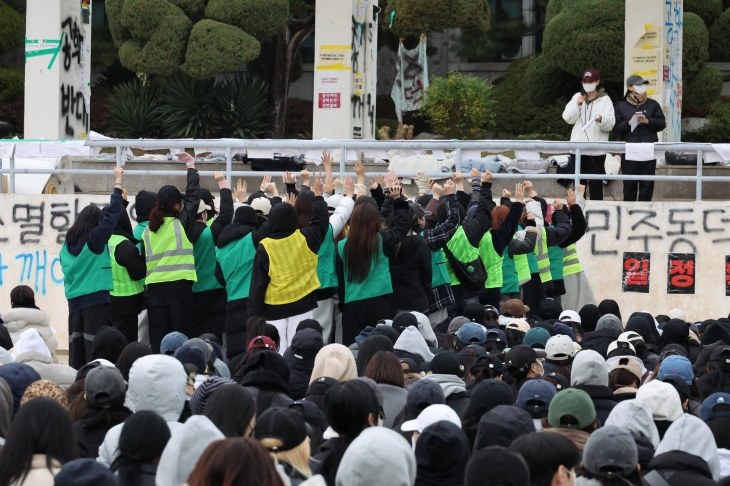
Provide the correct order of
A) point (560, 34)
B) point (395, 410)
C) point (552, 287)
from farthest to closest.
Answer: point (560, 34) < point (552, 287) < point (395, 410)

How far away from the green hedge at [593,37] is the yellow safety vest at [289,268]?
1503 centimetres


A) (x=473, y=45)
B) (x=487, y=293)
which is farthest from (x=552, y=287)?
(x=473, y=45)

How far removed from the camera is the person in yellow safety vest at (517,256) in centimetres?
1123

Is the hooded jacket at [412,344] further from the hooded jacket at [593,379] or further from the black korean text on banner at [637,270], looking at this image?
the black korean text on banner at [637,270]

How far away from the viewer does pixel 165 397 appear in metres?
5.67

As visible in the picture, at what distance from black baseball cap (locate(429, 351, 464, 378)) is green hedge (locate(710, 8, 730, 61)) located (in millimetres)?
19325

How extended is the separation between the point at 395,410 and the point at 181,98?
20041 mm

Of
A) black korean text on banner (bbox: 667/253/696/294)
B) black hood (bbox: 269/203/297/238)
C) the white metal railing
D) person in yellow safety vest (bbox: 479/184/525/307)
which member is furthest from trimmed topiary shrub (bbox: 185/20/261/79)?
black hood (bbox: 269/203/297/238)

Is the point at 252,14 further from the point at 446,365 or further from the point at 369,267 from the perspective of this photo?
the point at 446,365

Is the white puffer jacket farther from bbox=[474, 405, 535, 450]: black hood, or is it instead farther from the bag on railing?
the bag on railing

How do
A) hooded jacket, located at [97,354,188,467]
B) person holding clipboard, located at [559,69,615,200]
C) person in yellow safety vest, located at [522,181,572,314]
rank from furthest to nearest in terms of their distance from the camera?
person holding clipboard, located at [559,69,615,200] < person in yellow safety vest, located at [522,181,572,314] < hooded jacket, located at [97,354,188,467]

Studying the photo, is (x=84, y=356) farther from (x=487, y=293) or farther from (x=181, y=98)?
(x=181, y=98)

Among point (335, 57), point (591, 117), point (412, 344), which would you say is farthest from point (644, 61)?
point (412, 344)

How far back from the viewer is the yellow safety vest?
30.3ft
